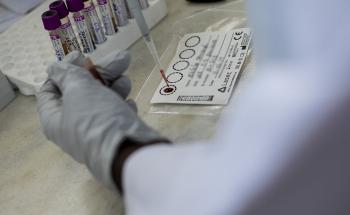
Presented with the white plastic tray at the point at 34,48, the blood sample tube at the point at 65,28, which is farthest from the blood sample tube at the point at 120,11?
the blood sample tube at the point at 65,28

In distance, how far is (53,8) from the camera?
0.84 m

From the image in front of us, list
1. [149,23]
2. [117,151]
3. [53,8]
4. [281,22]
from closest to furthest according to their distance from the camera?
[281,22], [117,151], [53,8], [149,23]

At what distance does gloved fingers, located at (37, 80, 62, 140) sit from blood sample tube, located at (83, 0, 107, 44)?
0.25m

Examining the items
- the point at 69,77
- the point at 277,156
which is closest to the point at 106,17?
the point at 69,77

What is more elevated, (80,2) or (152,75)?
(80,2)

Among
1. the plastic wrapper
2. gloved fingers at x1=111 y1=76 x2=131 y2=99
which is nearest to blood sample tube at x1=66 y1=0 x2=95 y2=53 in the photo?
the plastic wrapper

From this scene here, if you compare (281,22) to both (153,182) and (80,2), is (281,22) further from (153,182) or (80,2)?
(80,2)

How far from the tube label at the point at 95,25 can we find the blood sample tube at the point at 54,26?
0.25 feet

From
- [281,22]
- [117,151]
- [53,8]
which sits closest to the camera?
[281,22]

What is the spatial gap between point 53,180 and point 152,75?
28 centimetres

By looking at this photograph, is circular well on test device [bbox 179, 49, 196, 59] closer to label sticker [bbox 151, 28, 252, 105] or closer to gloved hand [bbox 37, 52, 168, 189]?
Answer: label sticker [bbox 151, 28, 252, 105]

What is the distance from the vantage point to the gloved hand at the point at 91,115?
50 cm

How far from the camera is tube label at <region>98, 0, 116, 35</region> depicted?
2.97ft

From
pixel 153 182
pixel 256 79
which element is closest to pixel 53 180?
pixel 153 182
